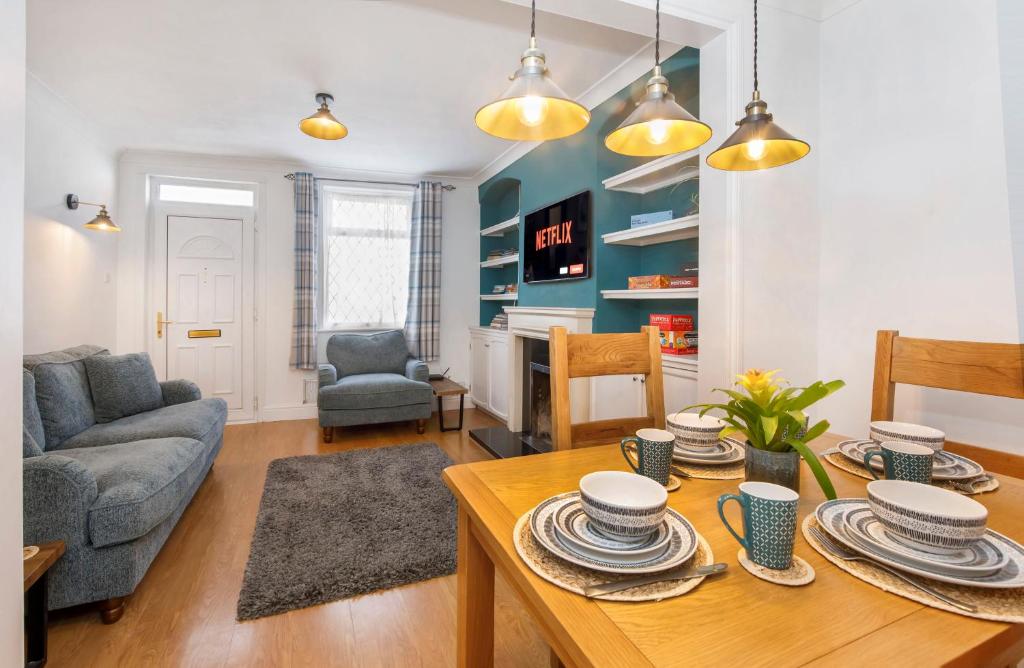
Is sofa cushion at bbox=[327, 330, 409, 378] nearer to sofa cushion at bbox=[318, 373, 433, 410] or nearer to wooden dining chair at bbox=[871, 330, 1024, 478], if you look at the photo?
sofa cushion at bbox=[318, 373, 433, 410]

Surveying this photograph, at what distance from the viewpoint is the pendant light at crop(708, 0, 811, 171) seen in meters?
1.09

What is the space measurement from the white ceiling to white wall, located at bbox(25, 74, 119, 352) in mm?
173

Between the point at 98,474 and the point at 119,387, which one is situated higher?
the point at 119,387

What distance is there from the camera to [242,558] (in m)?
2.06

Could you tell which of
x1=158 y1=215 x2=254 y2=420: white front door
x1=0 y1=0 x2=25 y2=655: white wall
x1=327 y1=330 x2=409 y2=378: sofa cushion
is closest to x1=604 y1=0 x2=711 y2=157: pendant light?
x1=0 y1=0 x2=25 y2=655: white wall

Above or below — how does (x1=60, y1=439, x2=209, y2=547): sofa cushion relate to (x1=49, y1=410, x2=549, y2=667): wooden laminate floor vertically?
above

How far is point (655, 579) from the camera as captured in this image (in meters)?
0.61

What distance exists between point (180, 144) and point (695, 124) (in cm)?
448


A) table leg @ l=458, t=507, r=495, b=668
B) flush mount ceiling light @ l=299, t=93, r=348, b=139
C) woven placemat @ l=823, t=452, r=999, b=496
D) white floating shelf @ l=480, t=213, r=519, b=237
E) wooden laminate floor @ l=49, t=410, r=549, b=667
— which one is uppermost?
flush mount ceiling light @ l=299, t=93, r=348, b=139

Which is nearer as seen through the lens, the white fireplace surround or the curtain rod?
the white fireplace surround

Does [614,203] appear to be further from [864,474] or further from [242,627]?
[242,627]

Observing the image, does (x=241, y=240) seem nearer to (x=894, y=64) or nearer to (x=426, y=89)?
(x=426, y=89)

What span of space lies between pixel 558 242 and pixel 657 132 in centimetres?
222

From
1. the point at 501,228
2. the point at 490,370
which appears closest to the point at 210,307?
the point at 490,370
